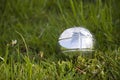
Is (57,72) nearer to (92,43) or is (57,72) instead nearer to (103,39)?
(92,43)

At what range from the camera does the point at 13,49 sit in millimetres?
2402

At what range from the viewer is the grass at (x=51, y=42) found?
2004 millimetres

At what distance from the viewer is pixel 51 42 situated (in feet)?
7.94

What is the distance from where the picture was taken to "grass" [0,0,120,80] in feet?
6.57

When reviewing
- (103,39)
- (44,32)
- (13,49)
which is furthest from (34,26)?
(103,39)

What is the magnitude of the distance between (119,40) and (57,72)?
56cm

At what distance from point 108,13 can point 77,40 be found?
1.41ft

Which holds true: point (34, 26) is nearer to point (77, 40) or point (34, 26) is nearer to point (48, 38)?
point (48, 38)

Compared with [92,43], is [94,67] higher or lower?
lower

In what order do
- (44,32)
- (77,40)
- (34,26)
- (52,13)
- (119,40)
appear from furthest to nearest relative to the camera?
(52,13) → (34,26) → (44,32) → (119,40) → (77,40)

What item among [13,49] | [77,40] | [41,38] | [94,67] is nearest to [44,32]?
[41,38]

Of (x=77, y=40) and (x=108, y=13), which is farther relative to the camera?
(x=108, y=13)

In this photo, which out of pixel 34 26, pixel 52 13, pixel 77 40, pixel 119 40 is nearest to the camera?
pixel 77 40

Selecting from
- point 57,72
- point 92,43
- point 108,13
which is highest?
point 108,13
